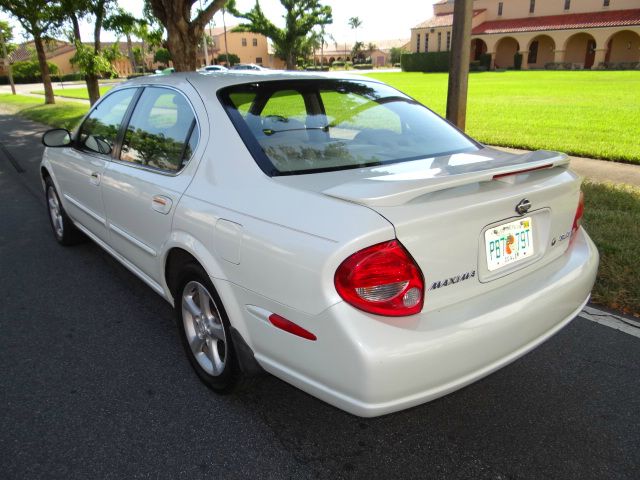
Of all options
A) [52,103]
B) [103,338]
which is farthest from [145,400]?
[52,103]

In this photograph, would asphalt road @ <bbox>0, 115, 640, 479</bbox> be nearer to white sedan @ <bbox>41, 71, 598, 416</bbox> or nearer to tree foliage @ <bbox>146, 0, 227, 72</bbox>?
white sedan @ <bbox>41, 71, 598, 416</bbox>

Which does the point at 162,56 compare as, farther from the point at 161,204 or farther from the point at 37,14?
the point at 161,204

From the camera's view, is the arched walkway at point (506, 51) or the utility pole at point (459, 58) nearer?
the utility pole at point (459, 58)

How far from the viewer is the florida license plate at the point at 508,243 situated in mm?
2113

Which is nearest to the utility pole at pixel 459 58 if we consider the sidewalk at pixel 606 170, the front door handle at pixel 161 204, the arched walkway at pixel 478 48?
the sidewalk at pixel 606 170

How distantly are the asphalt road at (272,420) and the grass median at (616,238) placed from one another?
0.45 m

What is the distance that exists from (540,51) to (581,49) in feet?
14.7

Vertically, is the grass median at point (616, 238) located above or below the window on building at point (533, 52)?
below

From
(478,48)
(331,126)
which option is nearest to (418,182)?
(331,126)

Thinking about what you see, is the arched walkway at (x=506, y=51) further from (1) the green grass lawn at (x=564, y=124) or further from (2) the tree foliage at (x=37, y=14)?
(2) the tree foliage at (x=37, y=14)

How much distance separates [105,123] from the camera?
3.88m

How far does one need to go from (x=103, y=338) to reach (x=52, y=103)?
2435 cm

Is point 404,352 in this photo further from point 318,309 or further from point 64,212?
point 64,212

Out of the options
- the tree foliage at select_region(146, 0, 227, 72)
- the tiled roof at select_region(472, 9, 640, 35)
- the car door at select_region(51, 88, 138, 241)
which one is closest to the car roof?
the car door at select_region(51, 88, 138, 241)
